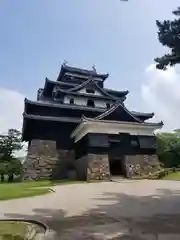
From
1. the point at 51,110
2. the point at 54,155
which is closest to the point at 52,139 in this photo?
the point at 54,155

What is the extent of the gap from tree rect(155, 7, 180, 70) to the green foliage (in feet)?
72.6

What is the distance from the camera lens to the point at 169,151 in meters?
28.4

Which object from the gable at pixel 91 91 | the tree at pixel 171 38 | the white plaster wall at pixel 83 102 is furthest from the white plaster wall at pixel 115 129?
the tree at pixel 171 38

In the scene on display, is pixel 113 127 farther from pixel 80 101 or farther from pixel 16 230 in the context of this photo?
pixel 16 230

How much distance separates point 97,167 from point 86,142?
238 centimetres

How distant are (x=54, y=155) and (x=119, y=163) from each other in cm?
640

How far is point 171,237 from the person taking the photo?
14.5 ft

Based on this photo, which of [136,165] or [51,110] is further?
[51,110]

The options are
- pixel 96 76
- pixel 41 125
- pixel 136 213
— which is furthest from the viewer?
pixel 96 76

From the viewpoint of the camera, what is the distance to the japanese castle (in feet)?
67.5

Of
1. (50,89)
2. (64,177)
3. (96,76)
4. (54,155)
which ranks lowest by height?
(64,177)

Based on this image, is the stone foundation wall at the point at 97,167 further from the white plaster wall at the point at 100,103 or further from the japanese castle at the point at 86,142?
the white plaster wall at the point at 100,103

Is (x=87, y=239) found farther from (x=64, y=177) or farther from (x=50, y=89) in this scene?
(x=50, y=89)

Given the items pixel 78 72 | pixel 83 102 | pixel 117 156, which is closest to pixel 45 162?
pixel 117 156
